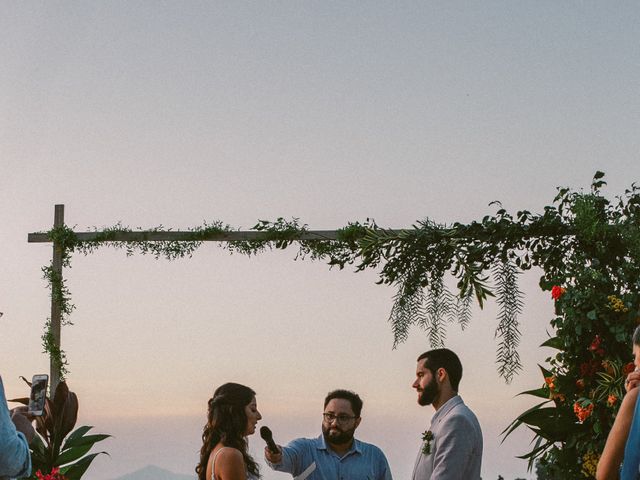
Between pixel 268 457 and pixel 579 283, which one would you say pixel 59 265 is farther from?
pixel 579 283

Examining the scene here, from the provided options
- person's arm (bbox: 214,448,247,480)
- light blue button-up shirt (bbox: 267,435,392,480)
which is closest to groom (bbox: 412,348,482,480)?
light blue button-up shirt (bbox: 267,435,392,480)

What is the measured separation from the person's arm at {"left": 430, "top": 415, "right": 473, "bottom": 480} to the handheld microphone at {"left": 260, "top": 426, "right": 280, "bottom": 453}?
2.92 ft

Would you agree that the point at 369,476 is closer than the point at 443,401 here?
No

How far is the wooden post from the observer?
6.79 metres

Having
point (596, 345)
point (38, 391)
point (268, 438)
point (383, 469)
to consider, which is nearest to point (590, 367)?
point (596, 345)

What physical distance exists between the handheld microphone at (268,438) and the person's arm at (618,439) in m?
2.27

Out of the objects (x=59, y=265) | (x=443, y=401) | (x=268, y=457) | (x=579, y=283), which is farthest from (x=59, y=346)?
(x=579, y=283)

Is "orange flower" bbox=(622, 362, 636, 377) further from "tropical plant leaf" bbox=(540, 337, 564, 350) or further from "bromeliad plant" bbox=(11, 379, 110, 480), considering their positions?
"bromeliad plant" bbox=(11, 379, 110, 480)

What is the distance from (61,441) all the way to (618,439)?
15.6ft

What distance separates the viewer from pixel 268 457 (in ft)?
17.0

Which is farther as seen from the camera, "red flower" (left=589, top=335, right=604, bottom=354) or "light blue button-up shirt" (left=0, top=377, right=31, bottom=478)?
"red flower" (left=589, top=335, right=604, bottom=354)

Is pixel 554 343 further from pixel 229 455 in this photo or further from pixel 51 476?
pixel 51 476

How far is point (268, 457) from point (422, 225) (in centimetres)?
178

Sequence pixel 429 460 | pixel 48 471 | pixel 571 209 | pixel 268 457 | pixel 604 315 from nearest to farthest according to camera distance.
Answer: pixel 429 460
pixel 268 457
pixel 604 315
pixel 571 209
pixel 48 471
